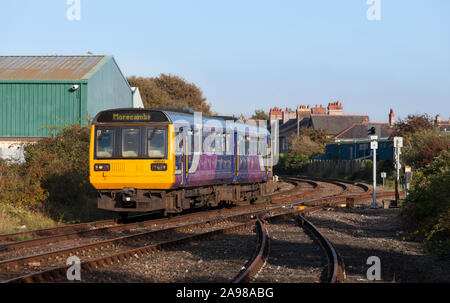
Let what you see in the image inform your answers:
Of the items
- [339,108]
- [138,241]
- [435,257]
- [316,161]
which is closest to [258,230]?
[138,241]

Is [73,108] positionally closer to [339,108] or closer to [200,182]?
[200,182]

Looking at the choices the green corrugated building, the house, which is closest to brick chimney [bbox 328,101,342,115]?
the house

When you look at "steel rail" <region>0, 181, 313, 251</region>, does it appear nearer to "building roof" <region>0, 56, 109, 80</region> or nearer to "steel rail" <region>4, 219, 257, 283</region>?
"steel rail" <region>4, 219, 257, 283</region>

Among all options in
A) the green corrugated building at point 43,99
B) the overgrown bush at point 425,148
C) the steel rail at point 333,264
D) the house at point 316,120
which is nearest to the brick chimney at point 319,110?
the house at point 316,120

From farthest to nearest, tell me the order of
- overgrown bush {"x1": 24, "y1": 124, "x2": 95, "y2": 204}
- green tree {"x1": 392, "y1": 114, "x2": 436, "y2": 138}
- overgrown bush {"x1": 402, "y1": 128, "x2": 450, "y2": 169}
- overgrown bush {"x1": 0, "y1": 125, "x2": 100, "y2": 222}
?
1. green tree {"x1": 392, "y1": 114, "x2": 436, "y2": 138}
2. overgrown bush {"x1": 402, "y1": 128, "x2": 450, "y2": 169}
3. overgrown bush {"x1": 24, "y1": 124, "x2": 95, "y2": 204}
4. overgrown bush {"x1": 0, "y1": 125, "x2": 100, "y2": 222}

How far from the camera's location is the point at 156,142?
1491cm

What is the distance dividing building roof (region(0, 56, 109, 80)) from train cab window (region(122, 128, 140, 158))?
1669 cm

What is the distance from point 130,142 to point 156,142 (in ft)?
2.21

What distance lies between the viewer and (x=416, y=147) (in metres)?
31.8

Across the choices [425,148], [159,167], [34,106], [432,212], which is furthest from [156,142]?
[425,148]

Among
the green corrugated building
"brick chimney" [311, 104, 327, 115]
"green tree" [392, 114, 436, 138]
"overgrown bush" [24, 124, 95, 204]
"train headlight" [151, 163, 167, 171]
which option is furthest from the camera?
"brick chimney" [311, 104, 327, 115]

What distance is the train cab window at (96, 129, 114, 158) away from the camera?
15164 mm

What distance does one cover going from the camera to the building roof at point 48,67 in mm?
31641

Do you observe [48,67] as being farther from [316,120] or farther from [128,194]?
[316,120]
